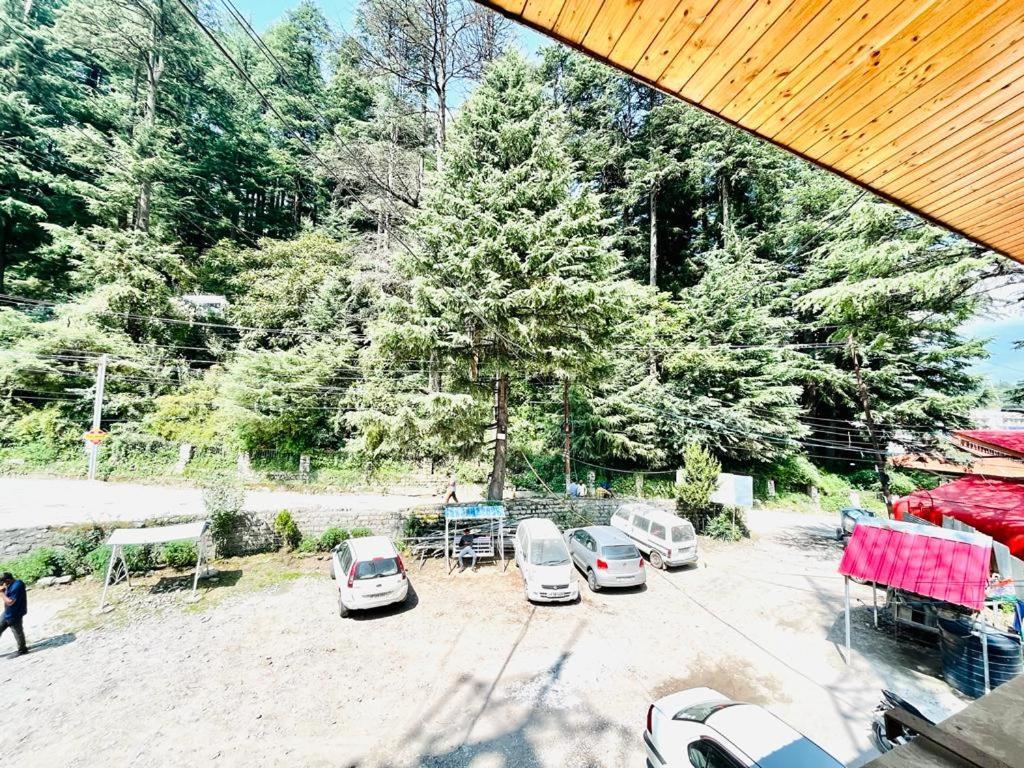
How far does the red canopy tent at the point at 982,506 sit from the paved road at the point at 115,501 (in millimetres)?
15034

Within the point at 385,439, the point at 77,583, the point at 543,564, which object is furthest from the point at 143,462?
the point at 543,564

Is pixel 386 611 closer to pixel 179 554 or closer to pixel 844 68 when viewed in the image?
pixel 179 554

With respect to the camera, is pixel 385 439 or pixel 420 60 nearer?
pixel 385 439

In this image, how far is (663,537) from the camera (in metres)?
13.6

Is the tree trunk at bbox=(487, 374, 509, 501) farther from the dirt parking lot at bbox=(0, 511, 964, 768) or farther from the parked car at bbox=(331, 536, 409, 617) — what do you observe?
the parked car at bbox=(331, 536, 409, 617)

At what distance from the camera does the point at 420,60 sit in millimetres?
18500

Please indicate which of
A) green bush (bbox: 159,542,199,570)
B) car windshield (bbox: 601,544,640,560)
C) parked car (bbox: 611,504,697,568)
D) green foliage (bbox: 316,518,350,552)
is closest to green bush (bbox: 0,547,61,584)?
green bush (bbox: 159,542,199,570)

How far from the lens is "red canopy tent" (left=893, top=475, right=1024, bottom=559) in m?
6.61

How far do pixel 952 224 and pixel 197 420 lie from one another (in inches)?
1037

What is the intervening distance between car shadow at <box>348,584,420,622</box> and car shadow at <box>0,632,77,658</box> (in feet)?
18.8

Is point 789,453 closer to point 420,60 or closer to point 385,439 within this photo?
point 385,439

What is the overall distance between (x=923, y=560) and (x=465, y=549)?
1105 centimetres

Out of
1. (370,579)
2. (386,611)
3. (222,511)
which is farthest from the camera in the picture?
(222,511)

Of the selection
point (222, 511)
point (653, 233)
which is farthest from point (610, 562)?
point (653, 233)
